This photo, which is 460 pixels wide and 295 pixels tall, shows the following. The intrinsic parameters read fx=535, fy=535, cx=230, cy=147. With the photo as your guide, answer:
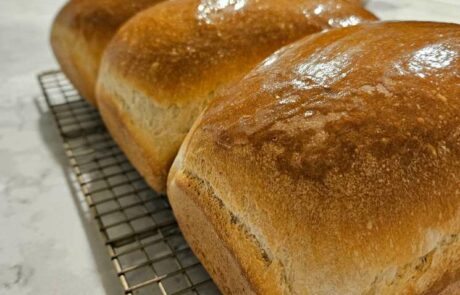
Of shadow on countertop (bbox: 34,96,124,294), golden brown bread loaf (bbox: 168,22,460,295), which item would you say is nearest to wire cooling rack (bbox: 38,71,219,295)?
shadow on countertop (bbox: 34,96,124,294)

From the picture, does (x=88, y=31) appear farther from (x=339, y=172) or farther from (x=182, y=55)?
(x=339, y=172)

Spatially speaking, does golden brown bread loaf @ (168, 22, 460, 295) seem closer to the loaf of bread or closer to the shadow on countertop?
the shadow on countertop

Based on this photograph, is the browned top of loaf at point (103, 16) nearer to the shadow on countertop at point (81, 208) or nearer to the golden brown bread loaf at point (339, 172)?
the shadow on countertop at point (81, 208)

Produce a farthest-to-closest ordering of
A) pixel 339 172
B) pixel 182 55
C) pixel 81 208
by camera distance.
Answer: pixel 81 208 → pixel 182 55 → pixel 339 172

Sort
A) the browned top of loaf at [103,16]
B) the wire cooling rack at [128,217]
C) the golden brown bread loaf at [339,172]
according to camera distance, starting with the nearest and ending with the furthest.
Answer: the golden brown bread loaf at [339,172], the wire cooling rack at [128,217], the browned top of loaf at [103,16]

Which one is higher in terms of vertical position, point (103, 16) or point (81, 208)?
point (103, 16)

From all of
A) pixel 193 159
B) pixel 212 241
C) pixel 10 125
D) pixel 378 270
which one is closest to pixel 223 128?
pixel 193 159

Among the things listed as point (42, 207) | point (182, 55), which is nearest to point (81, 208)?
point (42, 207)

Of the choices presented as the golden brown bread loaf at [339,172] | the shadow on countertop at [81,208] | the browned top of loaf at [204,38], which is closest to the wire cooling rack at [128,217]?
the shadow on countertop at [81,208]
